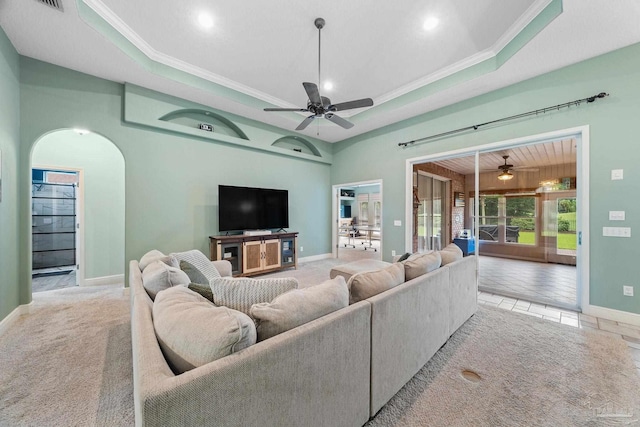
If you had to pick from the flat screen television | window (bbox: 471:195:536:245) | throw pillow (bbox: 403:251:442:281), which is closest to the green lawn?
window (bbox: 471:195:536:245)

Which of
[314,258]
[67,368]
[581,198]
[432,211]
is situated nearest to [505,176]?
[432,211]

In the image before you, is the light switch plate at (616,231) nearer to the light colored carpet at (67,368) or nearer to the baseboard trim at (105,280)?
the light colored carpet at (67,368)

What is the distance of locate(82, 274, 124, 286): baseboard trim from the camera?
414 centimetres

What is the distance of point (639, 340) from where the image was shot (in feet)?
7.83

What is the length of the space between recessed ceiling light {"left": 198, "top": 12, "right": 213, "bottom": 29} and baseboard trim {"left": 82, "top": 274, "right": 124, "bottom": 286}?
14.3 ft

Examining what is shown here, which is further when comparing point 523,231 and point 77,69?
point 523,231

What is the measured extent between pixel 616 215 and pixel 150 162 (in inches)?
254

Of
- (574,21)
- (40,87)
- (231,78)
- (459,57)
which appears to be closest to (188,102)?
(231,78)

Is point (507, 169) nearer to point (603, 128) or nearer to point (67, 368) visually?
point (603, 128)

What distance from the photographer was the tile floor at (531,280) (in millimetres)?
3501

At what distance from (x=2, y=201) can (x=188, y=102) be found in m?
2.69

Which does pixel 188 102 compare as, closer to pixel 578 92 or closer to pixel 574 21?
pixel 574 21

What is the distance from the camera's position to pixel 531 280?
4.27 metres

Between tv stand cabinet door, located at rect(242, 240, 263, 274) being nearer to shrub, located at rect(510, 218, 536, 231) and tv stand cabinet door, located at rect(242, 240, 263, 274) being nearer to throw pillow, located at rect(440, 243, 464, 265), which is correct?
throw pillow, located at rect(440, 243, 464, 265)
